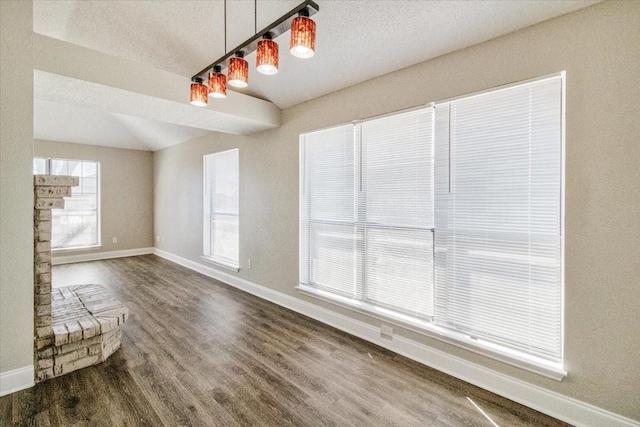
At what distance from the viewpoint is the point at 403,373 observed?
238 centimetres

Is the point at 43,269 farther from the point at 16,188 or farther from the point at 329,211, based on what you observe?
the point at 329,211

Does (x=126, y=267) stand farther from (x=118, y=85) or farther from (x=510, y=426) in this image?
(x=510, y=426)

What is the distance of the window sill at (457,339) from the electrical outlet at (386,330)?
0.17ft

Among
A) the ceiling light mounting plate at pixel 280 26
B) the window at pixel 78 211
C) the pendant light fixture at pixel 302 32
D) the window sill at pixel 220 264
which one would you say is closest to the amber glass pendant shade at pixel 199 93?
the ceiling light mounting plate at pixel 280 26

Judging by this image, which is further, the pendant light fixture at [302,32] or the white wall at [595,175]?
the white wall at [595,175]

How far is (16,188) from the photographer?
6.93 ft

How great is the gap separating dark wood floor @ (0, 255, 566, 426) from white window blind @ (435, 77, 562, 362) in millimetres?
539

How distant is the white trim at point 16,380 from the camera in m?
2.05

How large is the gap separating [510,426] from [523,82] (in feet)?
7.40

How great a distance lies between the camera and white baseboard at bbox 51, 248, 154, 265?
6180 mm

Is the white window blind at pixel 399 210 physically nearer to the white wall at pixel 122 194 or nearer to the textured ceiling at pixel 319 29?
the textured ceiling at pixel 319 29

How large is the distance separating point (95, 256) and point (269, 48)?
719 cm

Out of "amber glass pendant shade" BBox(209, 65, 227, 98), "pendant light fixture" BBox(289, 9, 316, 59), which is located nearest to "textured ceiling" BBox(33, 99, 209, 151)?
"amber glass pendant shade" BBox(209, 65, 227, 98)

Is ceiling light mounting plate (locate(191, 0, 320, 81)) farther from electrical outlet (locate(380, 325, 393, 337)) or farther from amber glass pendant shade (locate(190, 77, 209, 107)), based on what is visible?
electrical outlet (locate(380, 325, 393, 337))
